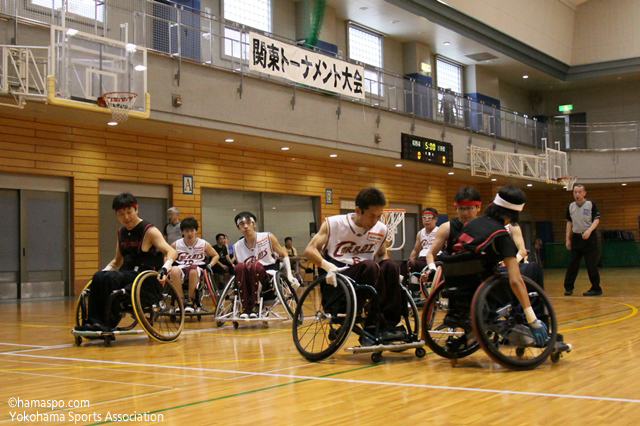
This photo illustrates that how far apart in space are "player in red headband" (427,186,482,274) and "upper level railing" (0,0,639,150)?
755 centimetres

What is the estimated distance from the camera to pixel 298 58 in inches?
574

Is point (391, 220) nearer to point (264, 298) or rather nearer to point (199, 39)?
point (199, 39)

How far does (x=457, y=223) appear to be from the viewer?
4.90 metres

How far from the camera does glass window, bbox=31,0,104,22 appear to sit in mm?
10828

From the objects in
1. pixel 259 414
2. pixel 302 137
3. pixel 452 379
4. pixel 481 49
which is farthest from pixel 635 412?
pixel 481 49

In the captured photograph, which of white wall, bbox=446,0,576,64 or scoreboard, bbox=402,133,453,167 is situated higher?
white wall, bbox=446,0,576,64

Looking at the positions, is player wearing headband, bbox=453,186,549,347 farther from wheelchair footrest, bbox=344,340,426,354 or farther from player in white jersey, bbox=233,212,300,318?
player in white jersey, bbox=233,212,300,318

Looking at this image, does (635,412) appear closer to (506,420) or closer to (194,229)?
(506,420)

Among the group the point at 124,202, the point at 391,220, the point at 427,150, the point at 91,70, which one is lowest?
the point at 124,202

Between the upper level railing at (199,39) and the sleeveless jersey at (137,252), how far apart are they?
5.60 meters

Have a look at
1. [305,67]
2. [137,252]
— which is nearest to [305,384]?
[137,252]

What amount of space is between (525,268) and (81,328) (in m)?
3.59

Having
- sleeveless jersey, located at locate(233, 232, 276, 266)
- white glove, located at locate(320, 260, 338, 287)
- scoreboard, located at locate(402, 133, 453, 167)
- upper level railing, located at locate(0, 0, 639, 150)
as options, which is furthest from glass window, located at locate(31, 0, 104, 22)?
scoreboard, located at locate(402, 133, 453, 167)

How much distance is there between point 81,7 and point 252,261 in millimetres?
5816
